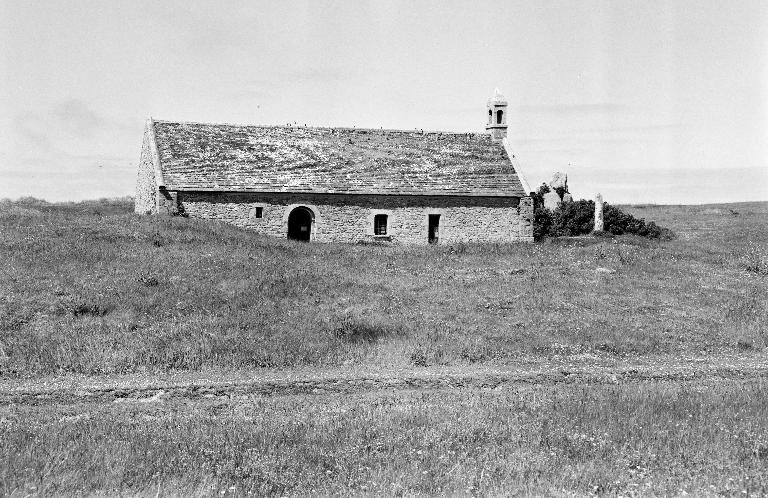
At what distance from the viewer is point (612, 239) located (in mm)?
34062

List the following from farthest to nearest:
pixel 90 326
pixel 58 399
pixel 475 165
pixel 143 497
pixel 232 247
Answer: pixel 475 165
pixel 232 247
pixel 90 326
pixel 58 399
pixel 143 497

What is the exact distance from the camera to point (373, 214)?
35.4m

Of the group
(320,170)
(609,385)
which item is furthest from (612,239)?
(609,385)

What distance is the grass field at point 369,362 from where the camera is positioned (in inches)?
284

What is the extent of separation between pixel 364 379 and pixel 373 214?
76.1ft

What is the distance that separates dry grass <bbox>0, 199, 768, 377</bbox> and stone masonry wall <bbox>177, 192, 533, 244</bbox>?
12.7ft

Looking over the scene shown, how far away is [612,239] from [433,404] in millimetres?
25990

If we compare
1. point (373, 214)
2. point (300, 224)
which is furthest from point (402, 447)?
point (300, 224)

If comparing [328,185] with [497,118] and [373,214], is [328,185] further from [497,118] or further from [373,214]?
[497,118]

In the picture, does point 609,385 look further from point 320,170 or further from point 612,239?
point 320,170

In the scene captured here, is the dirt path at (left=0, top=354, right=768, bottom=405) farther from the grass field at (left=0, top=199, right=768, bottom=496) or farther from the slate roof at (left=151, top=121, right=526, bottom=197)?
the slate roof at (left=151, top=121, right=526, bottom=197)

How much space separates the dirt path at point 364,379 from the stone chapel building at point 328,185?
21498 millimetres

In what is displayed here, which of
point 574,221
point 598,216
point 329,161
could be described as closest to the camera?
point 329,161

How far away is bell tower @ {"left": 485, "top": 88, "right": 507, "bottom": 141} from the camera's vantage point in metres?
40.9
